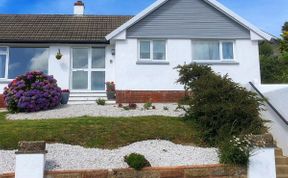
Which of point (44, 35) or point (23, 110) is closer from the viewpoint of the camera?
point (23, 110)

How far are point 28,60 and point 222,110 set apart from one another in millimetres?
11990

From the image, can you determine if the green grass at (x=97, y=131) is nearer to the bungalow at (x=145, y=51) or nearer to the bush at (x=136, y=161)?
the bush at (x=136, y=161)

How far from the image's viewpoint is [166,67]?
16453 millimetres

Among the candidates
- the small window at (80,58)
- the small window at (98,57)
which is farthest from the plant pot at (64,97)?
the small window at (98,57)

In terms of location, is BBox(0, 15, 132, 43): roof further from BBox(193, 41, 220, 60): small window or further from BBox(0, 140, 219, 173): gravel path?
BBox(0, 140, 219, 173): gravel path

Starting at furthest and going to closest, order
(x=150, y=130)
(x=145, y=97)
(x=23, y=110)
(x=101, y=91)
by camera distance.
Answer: (x=101, y=91) → (x=145, y=97) → (x=23, y=110) → (x=150, y=130)

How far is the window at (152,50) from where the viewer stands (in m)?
16.6

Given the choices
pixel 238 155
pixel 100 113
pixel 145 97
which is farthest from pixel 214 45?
pixel 238 155

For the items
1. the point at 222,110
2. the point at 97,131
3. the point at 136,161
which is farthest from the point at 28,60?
the point at 136,161

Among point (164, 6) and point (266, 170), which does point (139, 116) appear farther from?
point (164, 6)

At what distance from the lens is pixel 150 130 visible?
33.1 feet

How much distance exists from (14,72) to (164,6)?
8431 millimetres

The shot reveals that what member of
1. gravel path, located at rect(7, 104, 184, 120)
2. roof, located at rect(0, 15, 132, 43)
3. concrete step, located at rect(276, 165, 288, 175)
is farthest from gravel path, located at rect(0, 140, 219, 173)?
roof, located at rect(0, 15, 132, 43)

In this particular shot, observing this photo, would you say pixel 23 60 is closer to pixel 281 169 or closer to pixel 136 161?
pixel 136 161
